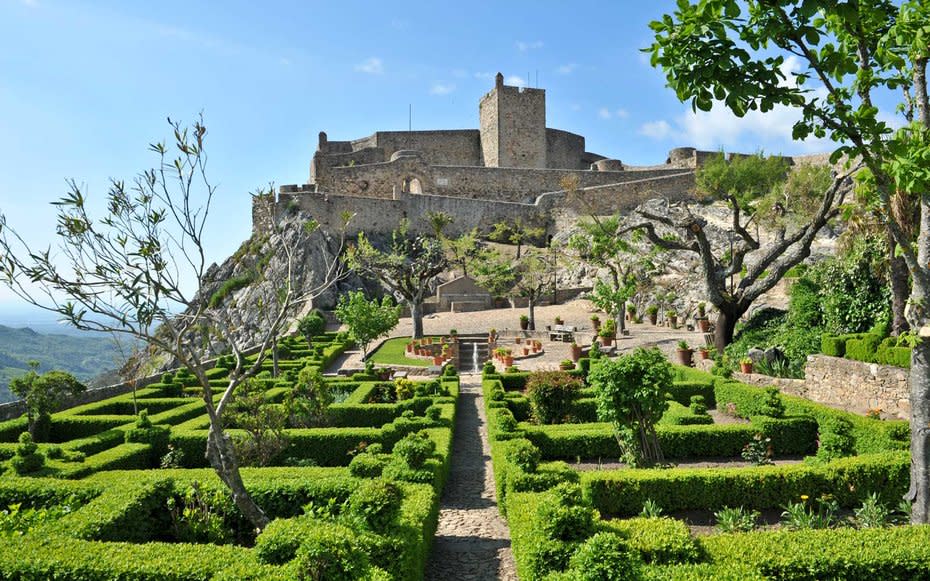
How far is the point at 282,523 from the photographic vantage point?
17.7 ft

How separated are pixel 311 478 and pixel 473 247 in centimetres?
3229

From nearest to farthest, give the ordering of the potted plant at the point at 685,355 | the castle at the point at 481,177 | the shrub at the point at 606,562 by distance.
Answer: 1. the shrub at the point at 606,562
2. the potted plant at the point at 685,355
3. the castle at the point at 481,177

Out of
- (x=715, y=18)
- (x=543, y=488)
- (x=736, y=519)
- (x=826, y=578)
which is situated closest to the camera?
(x=715, y=18)

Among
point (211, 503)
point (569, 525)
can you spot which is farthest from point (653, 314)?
point (211, 503)

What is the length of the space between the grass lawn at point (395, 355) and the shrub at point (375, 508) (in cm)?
1493

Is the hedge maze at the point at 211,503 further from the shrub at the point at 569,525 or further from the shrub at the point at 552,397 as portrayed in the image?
the shrub at the point at 552,397

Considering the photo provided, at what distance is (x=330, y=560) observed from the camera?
15.2 ft

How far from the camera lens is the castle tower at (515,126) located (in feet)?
160

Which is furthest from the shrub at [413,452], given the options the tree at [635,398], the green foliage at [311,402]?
the green foliage at [311,402]

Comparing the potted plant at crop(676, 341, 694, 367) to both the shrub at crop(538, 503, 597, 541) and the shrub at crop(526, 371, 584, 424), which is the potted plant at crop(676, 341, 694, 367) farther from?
A: the shrub at crop(538, 503, 597, 541)

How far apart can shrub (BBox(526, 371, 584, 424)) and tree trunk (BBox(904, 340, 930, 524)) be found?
688cm

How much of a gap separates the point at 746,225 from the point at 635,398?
13.4 metres

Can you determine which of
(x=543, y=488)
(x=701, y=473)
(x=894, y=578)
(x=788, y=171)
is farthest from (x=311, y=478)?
(x=788, y=171)

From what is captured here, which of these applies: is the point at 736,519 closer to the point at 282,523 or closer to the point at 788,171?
the point at 282,523
